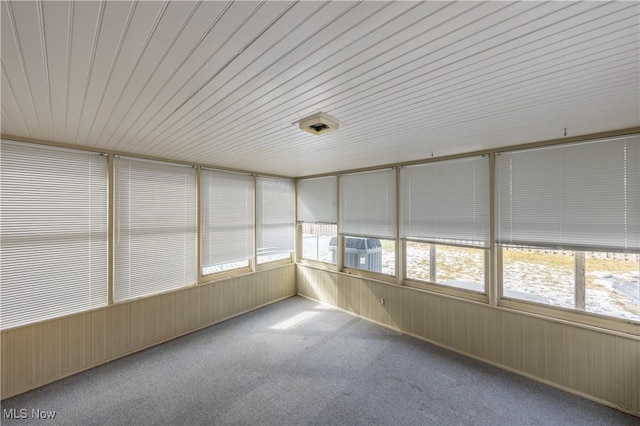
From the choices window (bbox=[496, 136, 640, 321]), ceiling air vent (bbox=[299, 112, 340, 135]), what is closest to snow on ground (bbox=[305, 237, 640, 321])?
window (bbox=[496, 136, 640, 321])

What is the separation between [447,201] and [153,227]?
12.8 ft

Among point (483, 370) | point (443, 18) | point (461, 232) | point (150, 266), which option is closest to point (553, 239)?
point (461, 232)

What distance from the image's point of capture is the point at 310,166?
13.6 ft

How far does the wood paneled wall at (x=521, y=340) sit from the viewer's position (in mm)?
2312

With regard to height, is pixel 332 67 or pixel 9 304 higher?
pixel 332 67

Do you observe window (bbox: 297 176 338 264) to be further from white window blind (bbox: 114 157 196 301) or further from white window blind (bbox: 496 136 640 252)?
white window blind (bbox: 496 136 640 252)

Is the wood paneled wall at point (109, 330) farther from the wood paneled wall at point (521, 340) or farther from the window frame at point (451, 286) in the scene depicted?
the window frame at point (451, 286)

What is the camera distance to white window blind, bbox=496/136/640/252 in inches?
90.1

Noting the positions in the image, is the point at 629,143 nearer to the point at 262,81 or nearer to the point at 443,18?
the point at 443,18

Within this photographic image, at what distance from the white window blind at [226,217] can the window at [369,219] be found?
5.54ft

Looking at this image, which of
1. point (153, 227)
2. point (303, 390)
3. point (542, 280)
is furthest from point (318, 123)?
point (542, 280)

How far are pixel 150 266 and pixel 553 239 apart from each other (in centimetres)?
473

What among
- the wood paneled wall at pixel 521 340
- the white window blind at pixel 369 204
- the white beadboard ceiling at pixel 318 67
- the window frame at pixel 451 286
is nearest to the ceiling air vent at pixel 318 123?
the white beadboard ceiling at pixel 318 67

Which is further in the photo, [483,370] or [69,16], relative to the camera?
[483,370]
